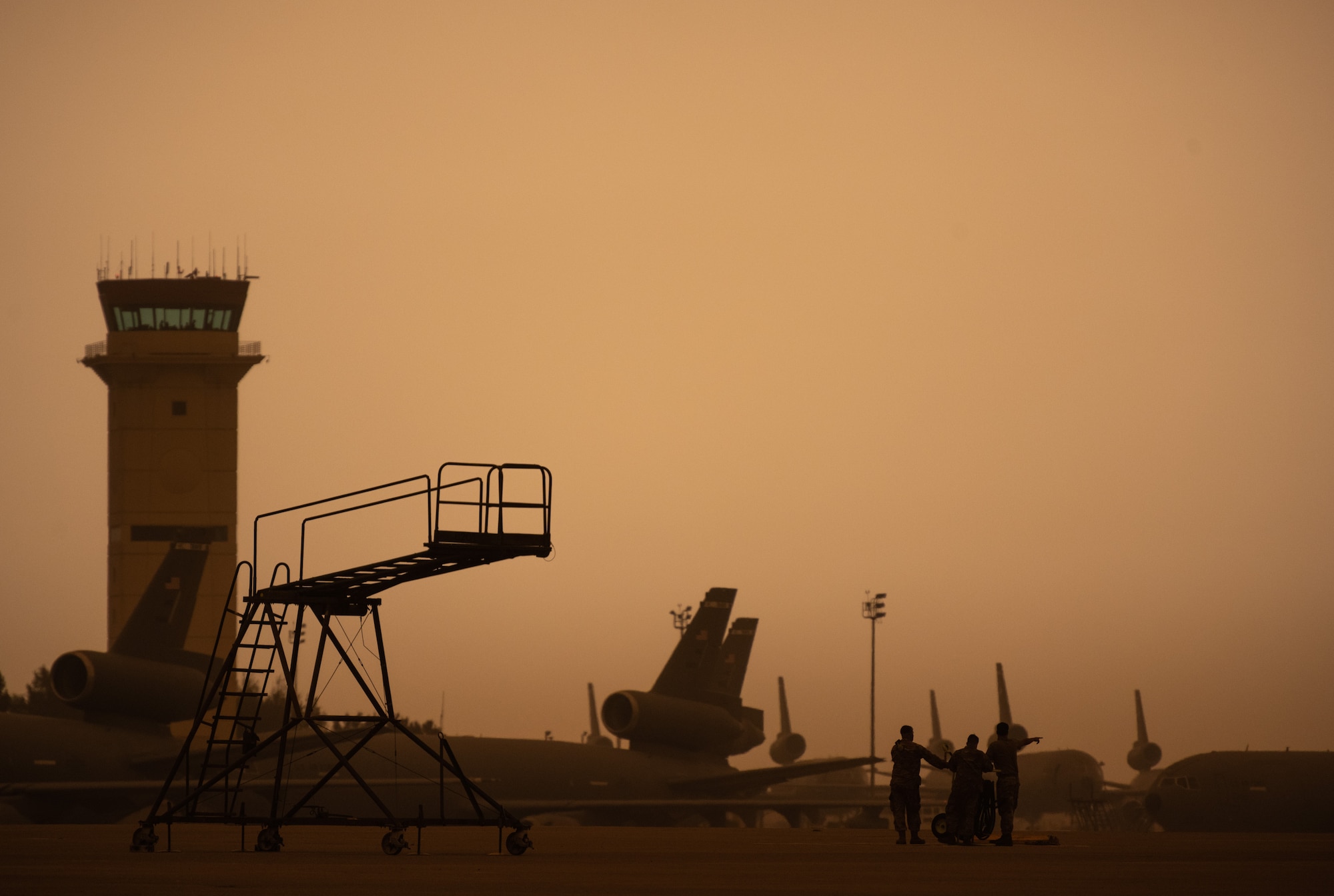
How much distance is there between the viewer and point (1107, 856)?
1955 cm

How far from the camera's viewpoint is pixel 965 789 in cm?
2219

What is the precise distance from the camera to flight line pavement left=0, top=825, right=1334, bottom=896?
43.7 feet

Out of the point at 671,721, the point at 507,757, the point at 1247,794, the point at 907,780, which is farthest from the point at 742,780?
the point at 907,780

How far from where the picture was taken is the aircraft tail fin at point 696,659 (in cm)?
5816

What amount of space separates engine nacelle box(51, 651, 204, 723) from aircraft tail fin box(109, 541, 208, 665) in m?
0.83

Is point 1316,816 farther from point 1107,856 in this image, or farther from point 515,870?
point 515,870

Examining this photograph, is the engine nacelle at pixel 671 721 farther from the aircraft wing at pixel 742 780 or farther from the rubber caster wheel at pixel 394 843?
the rubber caster wheel at pixel 394 843

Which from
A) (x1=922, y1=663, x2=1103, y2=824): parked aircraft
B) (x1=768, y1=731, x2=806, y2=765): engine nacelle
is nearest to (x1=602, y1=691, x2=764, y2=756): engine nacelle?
(x1=768, y1=731, x2=806, y2=765): engine nacelle

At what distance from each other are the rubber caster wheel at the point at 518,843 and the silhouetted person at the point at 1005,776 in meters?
5.93

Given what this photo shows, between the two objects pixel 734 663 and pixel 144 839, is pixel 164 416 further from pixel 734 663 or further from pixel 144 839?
pixel 144 839

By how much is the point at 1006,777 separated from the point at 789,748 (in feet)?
192

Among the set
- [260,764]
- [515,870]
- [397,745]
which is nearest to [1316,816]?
[397,745]

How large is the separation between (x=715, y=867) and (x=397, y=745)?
3527cm

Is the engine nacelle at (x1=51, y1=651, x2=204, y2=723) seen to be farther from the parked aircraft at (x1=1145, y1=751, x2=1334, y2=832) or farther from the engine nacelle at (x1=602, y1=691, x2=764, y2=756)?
the parked aircraft at (x1=1145, y1=751, x2=1334, y2=832)
